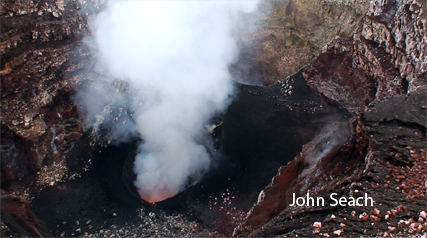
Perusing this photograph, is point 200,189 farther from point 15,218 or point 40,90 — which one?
point 40,90

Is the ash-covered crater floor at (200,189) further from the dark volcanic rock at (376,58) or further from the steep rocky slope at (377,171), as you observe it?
the steep rocky slope at (377,171)

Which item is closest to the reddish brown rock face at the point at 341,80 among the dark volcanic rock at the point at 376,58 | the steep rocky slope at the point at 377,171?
the dark volcanic rock at the point at 376,58

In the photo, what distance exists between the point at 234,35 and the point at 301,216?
84.5 feet

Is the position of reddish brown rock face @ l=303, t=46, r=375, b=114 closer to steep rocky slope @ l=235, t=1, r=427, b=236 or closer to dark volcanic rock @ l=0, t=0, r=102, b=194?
steep rocky slope @ l=235, t=1, r=427, b=236

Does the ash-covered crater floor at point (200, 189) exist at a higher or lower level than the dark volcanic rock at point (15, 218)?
higher

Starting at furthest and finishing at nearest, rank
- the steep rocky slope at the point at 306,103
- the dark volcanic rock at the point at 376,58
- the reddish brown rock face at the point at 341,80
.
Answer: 1. the reddish brown rock face at the point at 341,80
2. the dark volcanic rock at the point at 376,58
3. the steep rocky slope at the point at 306,103

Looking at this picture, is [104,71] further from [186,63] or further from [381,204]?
[381,204]

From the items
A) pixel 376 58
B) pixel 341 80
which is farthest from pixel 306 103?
pixel 376 58

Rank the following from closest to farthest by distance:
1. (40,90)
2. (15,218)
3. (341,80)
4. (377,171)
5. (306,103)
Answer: (377,171) < (15,218) < (40,90) < (341,80) < (306,103)

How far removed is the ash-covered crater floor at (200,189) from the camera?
17.1 meters

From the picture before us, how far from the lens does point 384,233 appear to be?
7125mm

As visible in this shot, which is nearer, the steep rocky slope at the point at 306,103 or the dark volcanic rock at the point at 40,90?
the steep rocky slope at the point at 306,103

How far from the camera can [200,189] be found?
19047mm

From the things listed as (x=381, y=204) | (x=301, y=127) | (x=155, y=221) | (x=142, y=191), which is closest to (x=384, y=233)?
(x=381, y=204)
